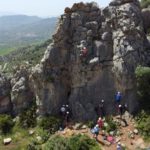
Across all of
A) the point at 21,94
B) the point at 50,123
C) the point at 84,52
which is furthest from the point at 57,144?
the point at 21,94

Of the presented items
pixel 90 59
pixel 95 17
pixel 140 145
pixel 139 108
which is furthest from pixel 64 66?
pixel 140 145

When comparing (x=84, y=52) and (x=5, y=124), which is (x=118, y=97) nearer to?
(x=84, y=52)

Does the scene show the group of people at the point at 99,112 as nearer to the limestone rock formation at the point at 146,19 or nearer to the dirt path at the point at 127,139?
the dirt path at the point at 127,139

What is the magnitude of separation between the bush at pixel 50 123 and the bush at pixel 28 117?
1.95 metres

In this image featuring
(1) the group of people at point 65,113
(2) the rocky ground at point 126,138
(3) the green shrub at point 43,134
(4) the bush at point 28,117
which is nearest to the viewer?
(2) the rocky ground at point 126,138

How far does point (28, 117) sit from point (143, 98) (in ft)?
46.6

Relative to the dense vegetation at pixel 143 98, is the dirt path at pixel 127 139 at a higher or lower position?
lower

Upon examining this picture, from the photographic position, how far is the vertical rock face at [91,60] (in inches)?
1884

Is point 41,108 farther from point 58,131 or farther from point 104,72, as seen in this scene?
point 104,72

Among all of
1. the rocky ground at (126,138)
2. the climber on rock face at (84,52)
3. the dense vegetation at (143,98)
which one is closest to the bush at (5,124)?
the rocky ground at (126,138)

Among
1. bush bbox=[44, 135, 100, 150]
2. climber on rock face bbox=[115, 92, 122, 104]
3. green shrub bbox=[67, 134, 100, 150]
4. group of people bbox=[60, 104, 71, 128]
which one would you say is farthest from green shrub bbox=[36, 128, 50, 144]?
climber on rock face bbox=[115, 92, 122, 104]

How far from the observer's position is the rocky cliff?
47.8 meters

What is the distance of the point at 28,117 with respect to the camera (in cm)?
5191

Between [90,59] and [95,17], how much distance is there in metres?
5.69
